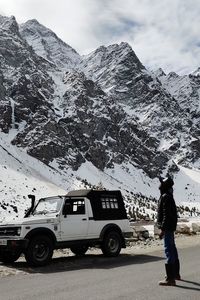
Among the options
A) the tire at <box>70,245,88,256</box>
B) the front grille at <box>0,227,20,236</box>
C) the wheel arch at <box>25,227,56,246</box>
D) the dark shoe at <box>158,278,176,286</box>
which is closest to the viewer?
the dark shoe at <box>158,278,176,286</box>

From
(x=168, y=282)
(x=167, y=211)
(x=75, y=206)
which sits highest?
(x=75, y=206)

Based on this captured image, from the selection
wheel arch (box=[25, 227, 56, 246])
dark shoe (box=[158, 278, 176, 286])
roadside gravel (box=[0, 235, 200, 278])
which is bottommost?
dark shoe (box=[158, 278, 176, 286])

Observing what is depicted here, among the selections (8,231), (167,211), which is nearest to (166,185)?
(167,211)

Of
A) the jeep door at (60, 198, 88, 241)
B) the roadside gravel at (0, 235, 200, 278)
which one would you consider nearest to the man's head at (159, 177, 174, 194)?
the roadside gravel at (0, 235, 200, 278)

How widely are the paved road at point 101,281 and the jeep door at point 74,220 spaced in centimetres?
84

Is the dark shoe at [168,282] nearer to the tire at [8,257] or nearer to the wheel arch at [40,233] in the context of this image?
the wheel arch at [40,233]

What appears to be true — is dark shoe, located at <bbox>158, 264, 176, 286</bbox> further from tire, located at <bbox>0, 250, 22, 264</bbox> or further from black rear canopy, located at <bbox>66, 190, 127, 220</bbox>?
tire, located at <bbox>0, 250, 22, 264</bbox>

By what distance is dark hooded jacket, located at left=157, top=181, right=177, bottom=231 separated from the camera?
10945 mm

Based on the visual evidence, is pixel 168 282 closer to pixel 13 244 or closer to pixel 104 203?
pixel 13 244

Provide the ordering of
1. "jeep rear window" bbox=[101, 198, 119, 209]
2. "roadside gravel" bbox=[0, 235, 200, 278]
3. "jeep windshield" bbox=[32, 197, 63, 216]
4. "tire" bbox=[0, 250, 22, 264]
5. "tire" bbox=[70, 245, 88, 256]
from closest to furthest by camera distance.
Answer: "roadside gravel" bbox=[0, 235, 200, 278] → "tire" bbox=[0, 250, 22, 264] → "jeep windshield" bbox=[32, 197, 63, 216] → "jeep rear window" bbox=[101, 198, 119, 209] → "tire" bbox=[70, 245, 88, 256]

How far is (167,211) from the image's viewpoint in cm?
1102

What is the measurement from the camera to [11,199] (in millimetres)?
85125

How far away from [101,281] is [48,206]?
514cm

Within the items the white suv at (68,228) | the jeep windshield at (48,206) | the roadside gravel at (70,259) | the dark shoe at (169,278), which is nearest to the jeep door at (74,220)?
the white suv at (68,228)
